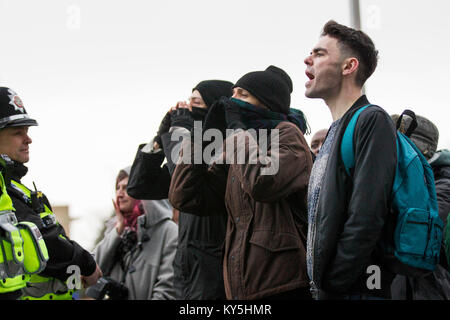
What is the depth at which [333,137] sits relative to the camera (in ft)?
8.25

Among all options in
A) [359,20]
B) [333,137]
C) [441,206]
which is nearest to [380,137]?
[333,137]

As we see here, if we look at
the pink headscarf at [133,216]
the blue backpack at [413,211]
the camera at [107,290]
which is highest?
the blue backpack at [413,211]

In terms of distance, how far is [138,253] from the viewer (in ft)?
15.5

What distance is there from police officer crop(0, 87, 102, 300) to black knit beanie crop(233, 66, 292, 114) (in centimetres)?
134

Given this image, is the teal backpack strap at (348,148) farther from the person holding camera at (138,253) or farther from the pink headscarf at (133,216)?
the pink headscarf at (133,216)

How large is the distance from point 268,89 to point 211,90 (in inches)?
27.0


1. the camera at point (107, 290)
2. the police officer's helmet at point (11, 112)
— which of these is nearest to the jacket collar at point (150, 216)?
the camera at point (107, 290)

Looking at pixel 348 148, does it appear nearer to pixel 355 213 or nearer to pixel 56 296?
pixel 355 213

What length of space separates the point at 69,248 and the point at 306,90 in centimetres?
166

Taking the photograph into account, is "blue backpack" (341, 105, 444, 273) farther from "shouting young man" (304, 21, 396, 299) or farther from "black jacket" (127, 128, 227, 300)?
"black jacket" (127, 128, 227, 300)

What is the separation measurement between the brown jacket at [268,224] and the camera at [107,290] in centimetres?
152

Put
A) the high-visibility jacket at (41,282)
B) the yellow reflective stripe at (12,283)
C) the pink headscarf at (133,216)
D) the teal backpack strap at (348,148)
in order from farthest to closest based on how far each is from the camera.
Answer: the pink headscarf at (133,216) < the high-visibility jacket at (41,282) < the yellow reflective stripe at (12,283) < the teal backpack strap at (348,148)

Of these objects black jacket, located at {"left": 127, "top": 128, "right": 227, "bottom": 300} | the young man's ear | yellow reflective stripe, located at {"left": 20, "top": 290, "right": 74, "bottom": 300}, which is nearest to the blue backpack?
the young man's ear

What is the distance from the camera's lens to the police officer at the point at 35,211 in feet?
10.4
